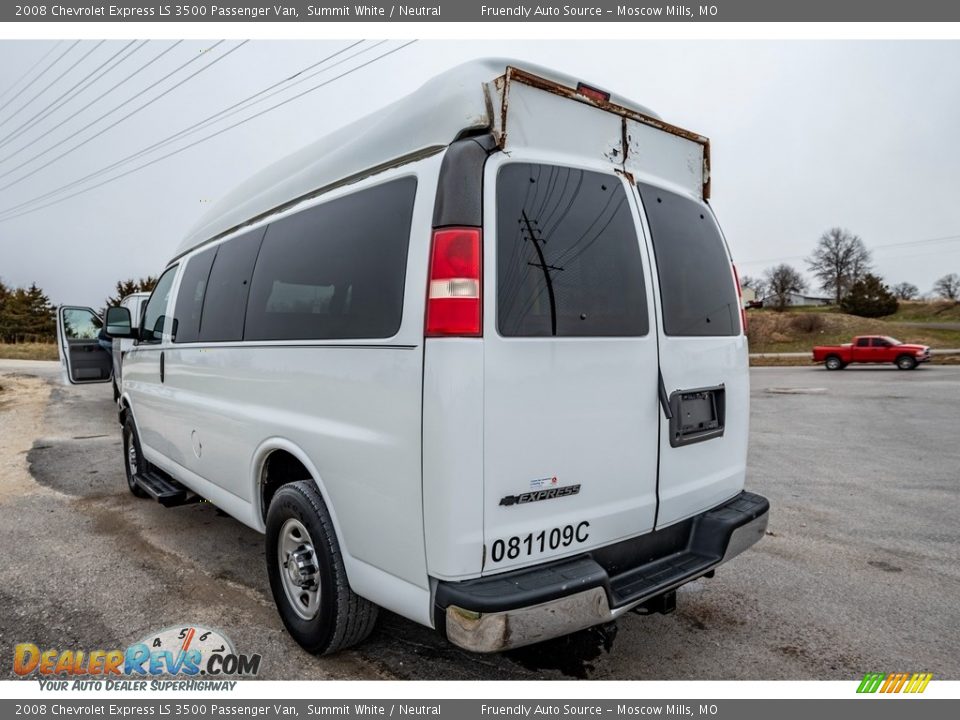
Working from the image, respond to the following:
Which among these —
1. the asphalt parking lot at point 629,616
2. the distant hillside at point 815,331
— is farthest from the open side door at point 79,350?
the distant hillside at point 815,331

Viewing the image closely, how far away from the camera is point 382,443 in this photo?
238cm

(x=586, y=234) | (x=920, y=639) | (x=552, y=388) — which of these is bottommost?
(x=920, y=639)

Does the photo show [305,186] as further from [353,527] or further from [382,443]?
[353,527]

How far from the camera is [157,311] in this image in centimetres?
515

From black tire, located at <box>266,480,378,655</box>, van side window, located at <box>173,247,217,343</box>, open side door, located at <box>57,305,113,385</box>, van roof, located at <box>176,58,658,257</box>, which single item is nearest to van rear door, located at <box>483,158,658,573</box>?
van roof, located at <box>176,58,658,257</box>

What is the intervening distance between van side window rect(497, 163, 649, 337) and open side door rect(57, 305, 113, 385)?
8.15 meters

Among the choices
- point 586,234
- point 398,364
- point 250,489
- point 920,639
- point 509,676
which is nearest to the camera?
point 398,364

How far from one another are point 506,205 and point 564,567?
145 centimetres

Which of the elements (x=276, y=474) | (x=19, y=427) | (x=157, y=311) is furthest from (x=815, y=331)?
(x=276, y=474)

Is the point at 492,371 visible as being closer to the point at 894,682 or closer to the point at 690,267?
the point at 690,267

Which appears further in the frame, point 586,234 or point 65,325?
point 65,325

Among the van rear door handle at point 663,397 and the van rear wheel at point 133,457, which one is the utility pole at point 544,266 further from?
the van rear wheel at point 133,457

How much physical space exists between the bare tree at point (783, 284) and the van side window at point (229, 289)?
230ft

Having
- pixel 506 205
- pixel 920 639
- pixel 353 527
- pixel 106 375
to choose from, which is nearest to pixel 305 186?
pixel 506 205
